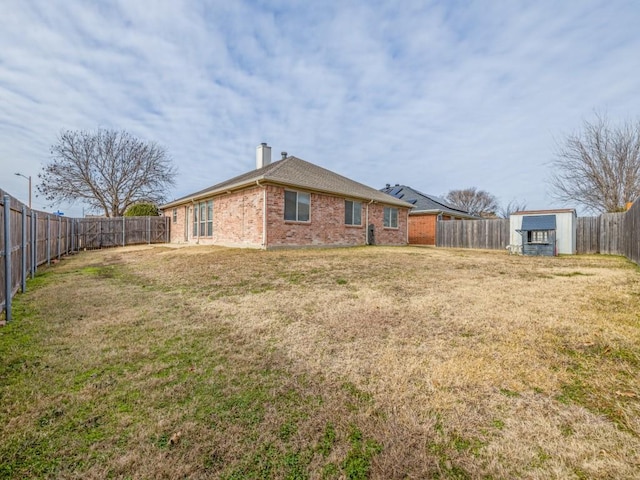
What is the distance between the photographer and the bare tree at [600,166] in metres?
16.6

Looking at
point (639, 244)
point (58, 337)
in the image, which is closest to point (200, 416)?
point (58, 337)

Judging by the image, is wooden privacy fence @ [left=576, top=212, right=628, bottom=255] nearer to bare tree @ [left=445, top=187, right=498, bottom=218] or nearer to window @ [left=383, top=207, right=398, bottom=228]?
window @ [left=383, top=207, right=398, bottom=228]

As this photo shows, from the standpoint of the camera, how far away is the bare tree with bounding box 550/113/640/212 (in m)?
16.6

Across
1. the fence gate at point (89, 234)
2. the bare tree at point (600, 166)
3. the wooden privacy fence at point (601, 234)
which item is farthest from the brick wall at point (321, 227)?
the fence gate at point (89, 234)

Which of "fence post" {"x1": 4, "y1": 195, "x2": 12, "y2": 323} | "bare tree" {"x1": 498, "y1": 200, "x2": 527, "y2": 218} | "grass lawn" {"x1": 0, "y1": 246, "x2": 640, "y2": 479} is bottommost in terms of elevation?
"grass lawn" {"x1": 0, "y1": 246, "x2": 640, "y2": 479}

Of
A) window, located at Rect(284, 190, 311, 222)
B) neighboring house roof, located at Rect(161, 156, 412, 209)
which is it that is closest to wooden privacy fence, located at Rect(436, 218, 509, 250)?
neighboring house roof, located at Rect(161, 156, 412, 209)

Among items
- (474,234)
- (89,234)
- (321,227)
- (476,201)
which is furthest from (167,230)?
(476,201)

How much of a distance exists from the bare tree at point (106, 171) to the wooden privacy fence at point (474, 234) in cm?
2532

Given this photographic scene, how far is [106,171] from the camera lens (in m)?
25.3

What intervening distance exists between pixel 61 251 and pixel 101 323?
12.9 metres

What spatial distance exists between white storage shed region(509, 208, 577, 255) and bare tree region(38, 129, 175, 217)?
95.3 feet

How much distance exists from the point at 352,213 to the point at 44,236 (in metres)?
11.8

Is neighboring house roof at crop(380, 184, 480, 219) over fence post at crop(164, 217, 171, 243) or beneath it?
over

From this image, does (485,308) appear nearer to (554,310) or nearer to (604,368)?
(554,310)
